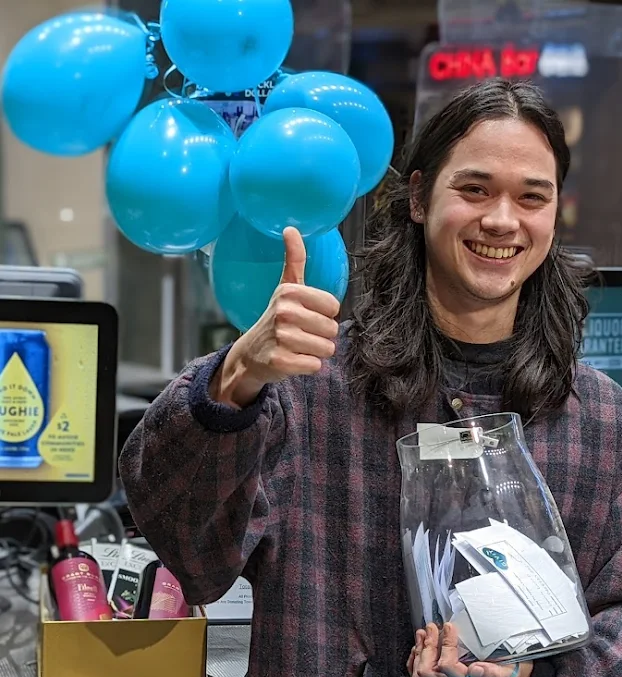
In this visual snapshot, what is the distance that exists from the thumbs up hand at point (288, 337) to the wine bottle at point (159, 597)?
41 centimetres

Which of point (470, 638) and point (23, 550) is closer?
point (470, 638)

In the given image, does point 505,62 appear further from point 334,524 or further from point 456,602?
point 456,602

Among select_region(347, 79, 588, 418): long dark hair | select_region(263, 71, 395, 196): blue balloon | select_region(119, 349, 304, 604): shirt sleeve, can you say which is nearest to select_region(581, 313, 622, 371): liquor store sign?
select_region(347, 79, 588, 418): long dark hair

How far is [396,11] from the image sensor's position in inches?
193

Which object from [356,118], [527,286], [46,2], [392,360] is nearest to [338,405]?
[392,360]

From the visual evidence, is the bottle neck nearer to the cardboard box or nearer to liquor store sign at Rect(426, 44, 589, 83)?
the cardboard box

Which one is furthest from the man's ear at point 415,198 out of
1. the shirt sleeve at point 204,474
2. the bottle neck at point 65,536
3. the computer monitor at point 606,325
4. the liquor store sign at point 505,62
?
the liquor store sign at point 505,62

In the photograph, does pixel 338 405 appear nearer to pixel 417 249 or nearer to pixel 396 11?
pixel 417 249

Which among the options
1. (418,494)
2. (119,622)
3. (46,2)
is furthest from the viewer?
(46,2)

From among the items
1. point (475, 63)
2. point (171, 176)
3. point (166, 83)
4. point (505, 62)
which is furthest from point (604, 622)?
point (505, 62)

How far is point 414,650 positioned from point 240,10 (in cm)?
85

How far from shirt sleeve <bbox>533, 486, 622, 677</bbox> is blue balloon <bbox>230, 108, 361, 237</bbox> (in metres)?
0.55

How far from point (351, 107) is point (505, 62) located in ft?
8.57

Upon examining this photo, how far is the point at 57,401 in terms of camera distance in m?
1.71
